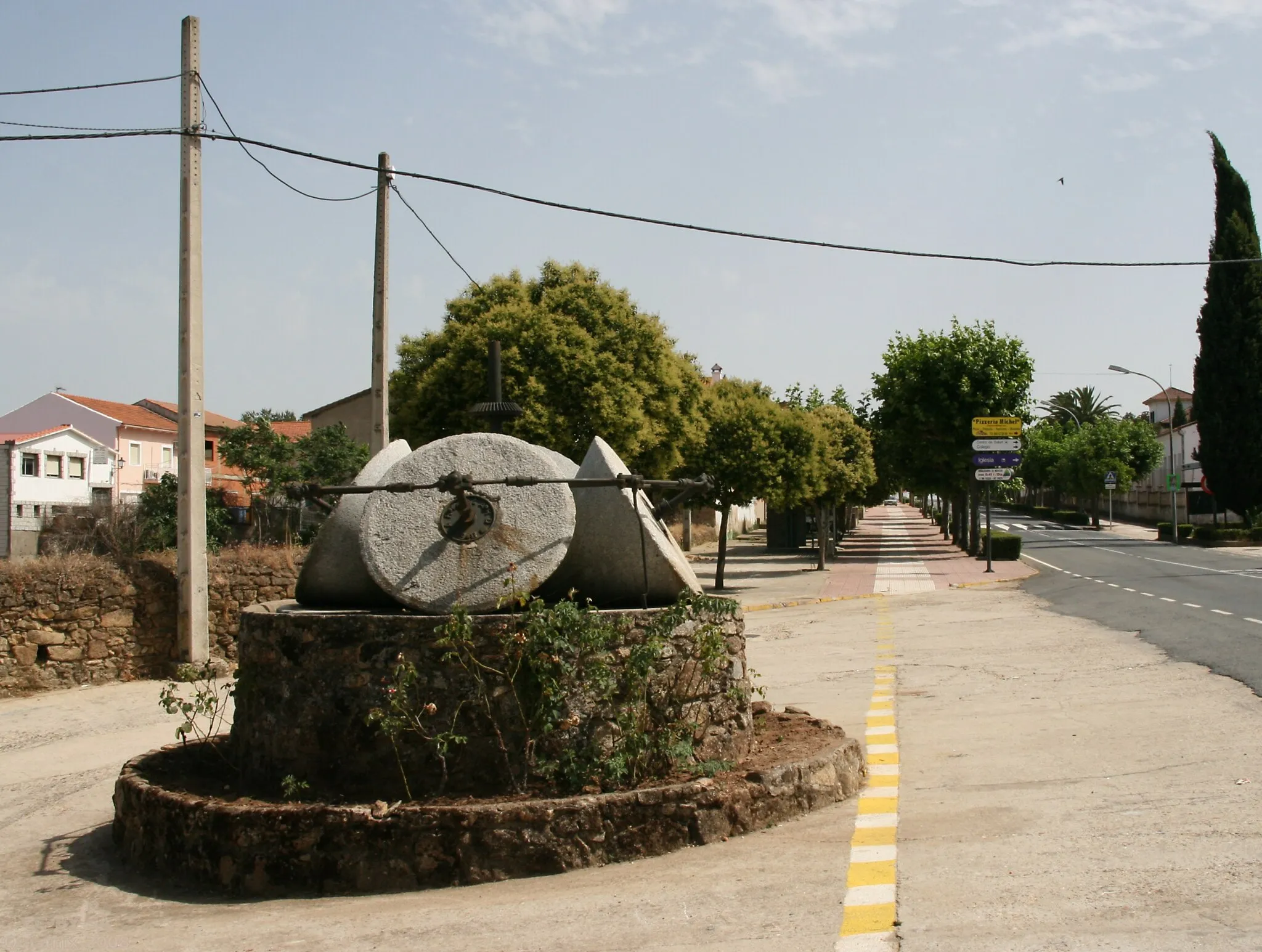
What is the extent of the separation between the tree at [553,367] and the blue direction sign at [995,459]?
12226 mm

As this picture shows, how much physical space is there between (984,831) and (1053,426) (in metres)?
105

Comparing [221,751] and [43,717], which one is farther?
[43,717]

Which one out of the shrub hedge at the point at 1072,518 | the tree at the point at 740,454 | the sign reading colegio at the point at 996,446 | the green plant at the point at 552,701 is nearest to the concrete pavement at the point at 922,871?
the green plant at the point at 552,701

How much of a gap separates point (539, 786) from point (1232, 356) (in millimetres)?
49392

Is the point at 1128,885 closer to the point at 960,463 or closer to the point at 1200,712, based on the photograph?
the point at 1200,712

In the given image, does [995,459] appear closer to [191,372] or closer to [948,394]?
[948,394]

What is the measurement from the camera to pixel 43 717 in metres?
11.2

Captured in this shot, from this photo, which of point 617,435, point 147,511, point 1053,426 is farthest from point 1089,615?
point 1053,426

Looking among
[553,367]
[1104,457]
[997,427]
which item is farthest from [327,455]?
[1104,457]

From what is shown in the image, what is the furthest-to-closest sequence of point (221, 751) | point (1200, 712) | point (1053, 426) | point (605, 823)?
point (1053, 426), point (1200, 712), point (221, 751), point (605, 823)

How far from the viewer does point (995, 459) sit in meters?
32.0

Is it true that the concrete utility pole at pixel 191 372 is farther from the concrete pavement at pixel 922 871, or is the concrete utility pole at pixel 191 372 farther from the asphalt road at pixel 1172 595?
the asphalt road at pixel 1172 595

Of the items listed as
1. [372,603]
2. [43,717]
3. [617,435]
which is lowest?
[43,717]

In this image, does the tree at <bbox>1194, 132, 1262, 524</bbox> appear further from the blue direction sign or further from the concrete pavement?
the concrete pavement
